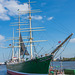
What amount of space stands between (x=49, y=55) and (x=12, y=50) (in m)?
36.1

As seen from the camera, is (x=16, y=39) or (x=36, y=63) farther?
(x=16, y=39)

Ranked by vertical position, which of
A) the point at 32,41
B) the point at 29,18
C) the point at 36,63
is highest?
the point at 29,18

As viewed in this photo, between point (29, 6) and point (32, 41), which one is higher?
point (29, 6)

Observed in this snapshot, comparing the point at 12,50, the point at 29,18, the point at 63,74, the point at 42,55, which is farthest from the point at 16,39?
the point at 63,74

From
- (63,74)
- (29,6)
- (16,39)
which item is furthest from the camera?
(16,39)

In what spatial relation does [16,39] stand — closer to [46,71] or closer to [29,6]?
[29,6]

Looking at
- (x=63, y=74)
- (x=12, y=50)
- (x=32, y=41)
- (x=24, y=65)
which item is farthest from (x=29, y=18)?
(x=12, y=50)

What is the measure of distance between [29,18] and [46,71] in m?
18.1

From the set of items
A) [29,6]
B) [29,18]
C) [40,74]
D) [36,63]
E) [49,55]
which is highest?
[29,6]

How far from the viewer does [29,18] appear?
38.2m

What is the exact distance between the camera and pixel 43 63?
84.7 feet

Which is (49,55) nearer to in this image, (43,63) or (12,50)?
(43,63)

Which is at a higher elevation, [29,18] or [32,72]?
[29,18]

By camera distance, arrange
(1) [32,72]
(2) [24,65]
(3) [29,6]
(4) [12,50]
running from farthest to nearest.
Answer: (4) [12,50] → (3) [29,6] → (2) [24,65] → (1) [32,72]
